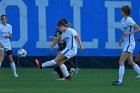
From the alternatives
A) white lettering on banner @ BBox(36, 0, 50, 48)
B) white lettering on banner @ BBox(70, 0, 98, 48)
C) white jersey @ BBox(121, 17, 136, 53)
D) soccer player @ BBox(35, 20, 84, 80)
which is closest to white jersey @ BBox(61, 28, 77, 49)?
soccer player @ BBox(35, 20, 84, 80)

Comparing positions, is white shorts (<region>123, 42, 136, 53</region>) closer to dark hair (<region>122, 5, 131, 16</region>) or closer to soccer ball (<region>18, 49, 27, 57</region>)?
dark hair (<region>122, 5, 131, 16</region>)

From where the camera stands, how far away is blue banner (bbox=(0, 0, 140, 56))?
2422 centimetres

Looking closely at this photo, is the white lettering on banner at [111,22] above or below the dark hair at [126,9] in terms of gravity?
below

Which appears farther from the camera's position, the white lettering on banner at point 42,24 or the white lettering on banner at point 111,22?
the white lettering on banner at point 42,24

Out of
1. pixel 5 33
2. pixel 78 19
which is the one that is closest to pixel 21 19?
pixel 78 19

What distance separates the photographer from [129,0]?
950 inches

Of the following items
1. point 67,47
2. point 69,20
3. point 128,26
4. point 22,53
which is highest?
point 128,26

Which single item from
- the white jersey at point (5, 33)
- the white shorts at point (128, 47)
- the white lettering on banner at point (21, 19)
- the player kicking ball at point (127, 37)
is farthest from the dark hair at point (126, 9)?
the white lettering on banner at point (21, 19)

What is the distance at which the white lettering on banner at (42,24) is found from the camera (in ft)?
80.1

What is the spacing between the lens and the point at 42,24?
24.5 m

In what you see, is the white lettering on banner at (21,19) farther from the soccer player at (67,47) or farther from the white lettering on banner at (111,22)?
the soccer player at (67,47)

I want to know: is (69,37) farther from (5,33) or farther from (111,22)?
(111,22)

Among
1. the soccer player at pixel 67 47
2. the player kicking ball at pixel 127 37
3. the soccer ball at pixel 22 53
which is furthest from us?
the soccer ball at pixel 22 53

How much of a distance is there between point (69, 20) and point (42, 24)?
1.10m
